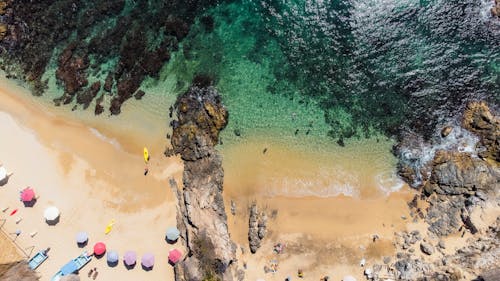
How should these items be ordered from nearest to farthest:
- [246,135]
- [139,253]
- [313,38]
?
[139,253] < [246,135] < [313,38]

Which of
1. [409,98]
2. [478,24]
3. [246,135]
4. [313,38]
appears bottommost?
[246,135]

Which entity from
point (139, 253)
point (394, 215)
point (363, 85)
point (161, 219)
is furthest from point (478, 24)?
point (139, 253)

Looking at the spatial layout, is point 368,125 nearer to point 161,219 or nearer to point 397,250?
point 397,250

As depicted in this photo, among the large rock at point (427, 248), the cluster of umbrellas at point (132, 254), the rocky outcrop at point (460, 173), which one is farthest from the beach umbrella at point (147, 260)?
the rocky outcrop at point (460, 173)

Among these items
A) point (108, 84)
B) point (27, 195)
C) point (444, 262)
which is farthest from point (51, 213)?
point (444, 262)

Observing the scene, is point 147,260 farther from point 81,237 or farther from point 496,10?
point 496,10

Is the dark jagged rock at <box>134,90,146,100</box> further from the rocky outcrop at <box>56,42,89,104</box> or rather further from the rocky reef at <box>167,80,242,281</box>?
the rocky outcrop at <box>56,42,89,104</box>
